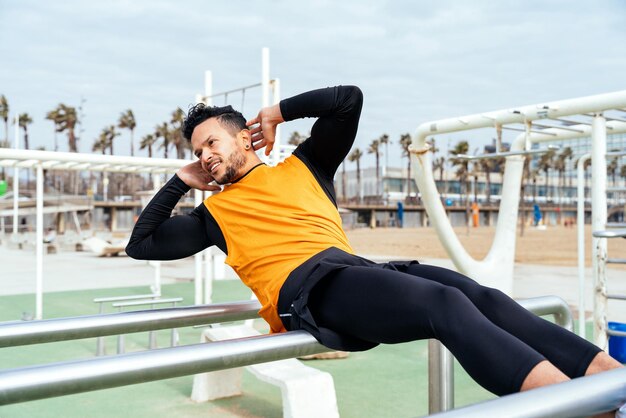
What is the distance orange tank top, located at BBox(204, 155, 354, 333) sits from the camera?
6.27 ft

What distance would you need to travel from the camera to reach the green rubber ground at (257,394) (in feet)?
12.9

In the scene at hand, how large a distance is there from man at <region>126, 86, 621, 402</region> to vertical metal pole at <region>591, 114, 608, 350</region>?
2.96m

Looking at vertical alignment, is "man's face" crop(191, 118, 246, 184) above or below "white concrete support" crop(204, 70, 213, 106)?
below

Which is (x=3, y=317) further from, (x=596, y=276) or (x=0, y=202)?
(x=0, y=202)

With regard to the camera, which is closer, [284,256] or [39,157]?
[284,256]

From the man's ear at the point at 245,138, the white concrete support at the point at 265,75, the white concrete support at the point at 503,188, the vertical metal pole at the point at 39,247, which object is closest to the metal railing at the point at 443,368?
the man's ear at the point at 245,138

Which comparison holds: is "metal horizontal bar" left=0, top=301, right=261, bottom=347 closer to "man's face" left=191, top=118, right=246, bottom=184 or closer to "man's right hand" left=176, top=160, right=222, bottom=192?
"man's face" left=191, top=118, right=246, bottom=184

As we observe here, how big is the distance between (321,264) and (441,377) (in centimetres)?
46

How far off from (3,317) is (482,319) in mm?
7517

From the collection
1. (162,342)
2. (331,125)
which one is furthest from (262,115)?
(162,342)

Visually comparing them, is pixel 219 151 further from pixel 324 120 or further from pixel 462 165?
pixel 462 165

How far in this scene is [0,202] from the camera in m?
23.8

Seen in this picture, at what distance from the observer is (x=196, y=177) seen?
94.3 inches

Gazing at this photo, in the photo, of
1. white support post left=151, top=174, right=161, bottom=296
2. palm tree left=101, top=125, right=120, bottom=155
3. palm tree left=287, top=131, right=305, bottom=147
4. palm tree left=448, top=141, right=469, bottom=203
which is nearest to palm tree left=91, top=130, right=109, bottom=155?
palm tree left=101, top=125, right=120, bottom=155
